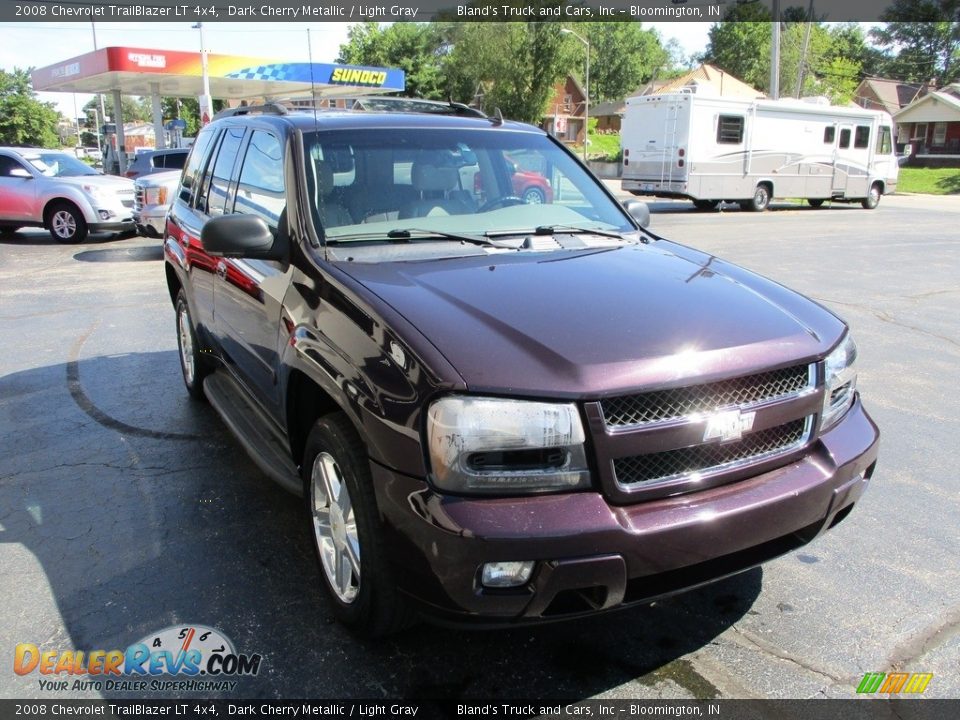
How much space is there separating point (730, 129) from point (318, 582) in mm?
21505

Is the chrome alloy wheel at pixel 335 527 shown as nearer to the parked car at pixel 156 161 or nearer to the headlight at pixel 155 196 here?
the headlight at pixel 155 196

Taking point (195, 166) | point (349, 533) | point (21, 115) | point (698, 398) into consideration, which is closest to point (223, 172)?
point (195, 166)

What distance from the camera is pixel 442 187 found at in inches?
143

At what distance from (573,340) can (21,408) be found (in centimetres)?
458

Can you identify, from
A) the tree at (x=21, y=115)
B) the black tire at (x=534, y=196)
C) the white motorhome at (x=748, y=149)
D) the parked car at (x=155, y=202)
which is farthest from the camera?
the tree at (x=21, y=115)

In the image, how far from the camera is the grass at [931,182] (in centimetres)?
3872

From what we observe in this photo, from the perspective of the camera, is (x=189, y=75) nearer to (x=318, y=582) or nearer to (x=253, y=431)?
(x=253, y=431)

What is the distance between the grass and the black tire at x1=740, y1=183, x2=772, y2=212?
1998 cm

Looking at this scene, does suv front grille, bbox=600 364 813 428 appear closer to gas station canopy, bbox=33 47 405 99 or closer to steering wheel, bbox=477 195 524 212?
steering wheel, bbox=477 195 524 212

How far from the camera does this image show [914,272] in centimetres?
1127

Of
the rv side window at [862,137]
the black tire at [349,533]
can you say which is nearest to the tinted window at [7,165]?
the black tire at [349,533]

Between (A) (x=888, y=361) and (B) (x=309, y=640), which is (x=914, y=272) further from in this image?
(B) (x=309, y=640)

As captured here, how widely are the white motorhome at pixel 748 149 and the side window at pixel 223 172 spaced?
18.6 metres

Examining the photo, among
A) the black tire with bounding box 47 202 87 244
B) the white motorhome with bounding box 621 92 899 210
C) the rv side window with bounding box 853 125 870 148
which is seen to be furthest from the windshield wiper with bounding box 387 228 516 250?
the rv side window with bounding box 853 125 870 148
